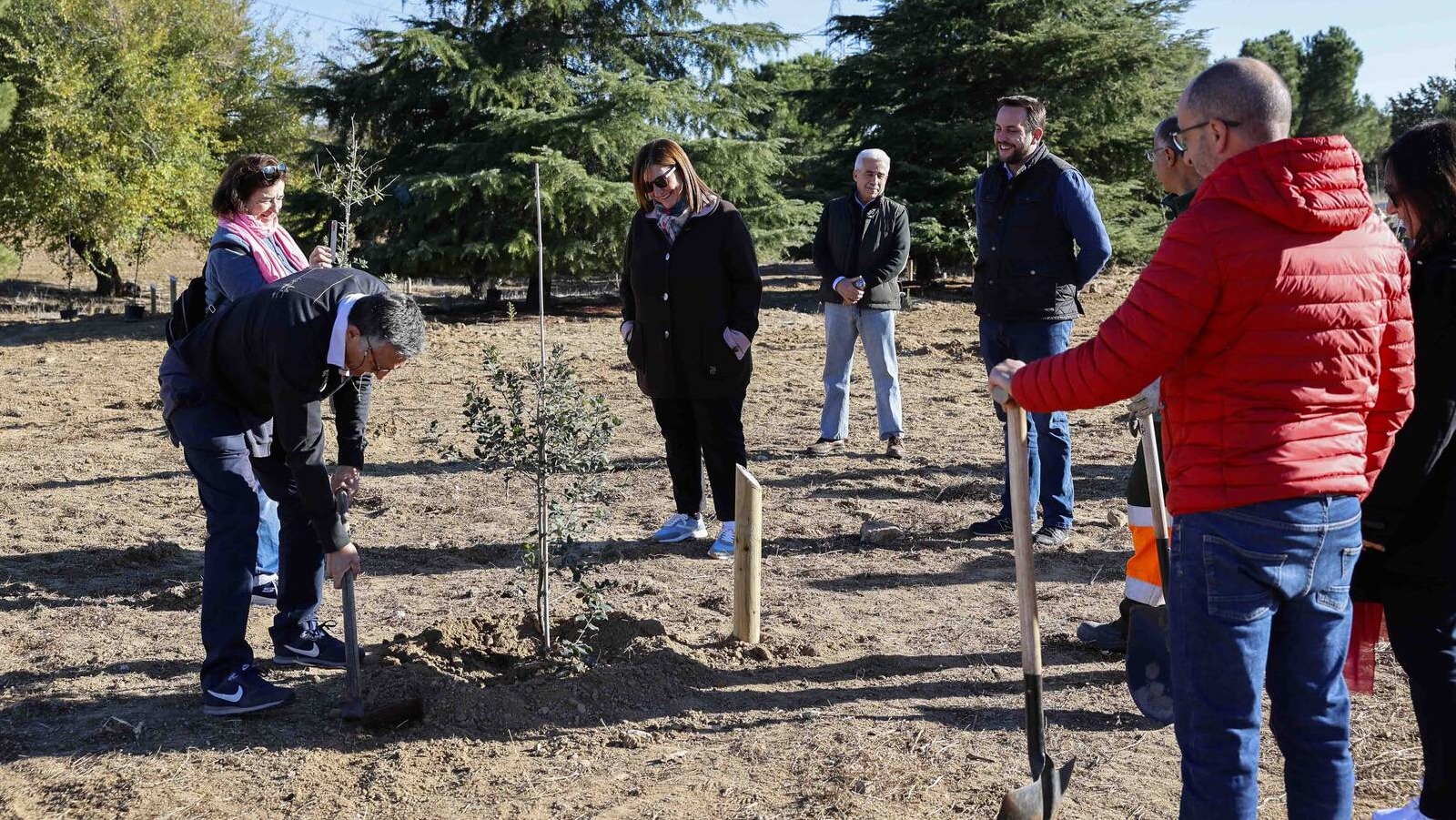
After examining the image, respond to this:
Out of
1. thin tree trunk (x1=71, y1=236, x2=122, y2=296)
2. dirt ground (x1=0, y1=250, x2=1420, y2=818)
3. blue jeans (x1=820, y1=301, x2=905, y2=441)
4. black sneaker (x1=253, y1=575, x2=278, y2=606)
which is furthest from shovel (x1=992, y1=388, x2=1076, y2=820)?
thin tree trunk (x1=71, y1=236, x2=122, y2=296)

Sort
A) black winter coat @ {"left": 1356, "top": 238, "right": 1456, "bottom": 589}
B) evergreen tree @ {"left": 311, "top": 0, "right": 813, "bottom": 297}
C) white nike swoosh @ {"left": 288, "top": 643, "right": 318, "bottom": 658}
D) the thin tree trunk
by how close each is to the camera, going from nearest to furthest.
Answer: black winter coat @ {"left": 1356, "top": 238, "right": 1456, "bottom": 589} → white nike swoosh @ {"left": 288, "top": 643, "right": 318, "bottom": 658} → evergreen tree @ {"left": 311, "top": 0, "right": 813, "bottom": 297} → the thin tree trunk

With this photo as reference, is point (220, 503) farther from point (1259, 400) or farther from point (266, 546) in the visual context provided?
point (1259, 400)

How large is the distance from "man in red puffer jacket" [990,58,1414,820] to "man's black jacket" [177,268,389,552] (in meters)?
2.40

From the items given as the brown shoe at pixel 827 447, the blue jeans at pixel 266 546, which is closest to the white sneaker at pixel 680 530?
the blue jeans at pixel 266 546

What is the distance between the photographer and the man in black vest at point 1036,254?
5.64 m

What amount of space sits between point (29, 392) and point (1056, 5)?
1463 centimetres

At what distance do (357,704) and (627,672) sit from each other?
93 centimetres

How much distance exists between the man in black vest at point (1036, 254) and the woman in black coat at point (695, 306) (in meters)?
1.18

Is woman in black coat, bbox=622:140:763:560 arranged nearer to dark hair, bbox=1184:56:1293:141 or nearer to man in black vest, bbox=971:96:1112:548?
man in black vest, bbox=971:96:1112:548

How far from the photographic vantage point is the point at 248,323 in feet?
13.0

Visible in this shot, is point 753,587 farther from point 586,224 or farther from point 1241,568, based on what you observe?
point 586,224

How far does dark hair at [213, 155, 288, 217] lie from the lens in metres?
4.95

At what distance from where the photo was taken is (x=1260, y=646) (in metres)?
2.50

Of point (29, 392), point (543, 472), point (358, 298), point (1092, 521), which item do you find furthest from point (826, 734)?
point (29, 392)
